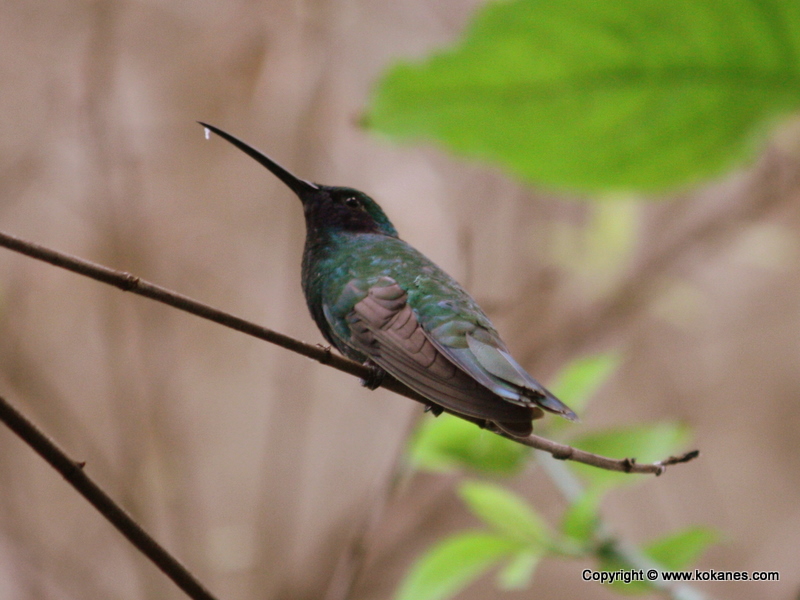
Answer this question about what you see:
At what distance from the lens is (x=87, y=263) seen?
0.70 meters

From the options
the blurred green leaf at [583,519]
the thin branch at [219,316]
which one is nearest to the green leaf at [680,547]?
the blurred green leaf at [583,519]

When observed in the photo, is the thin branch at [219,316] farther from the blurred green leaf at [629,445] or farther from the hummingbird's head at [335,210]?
the hummingbird's head at [335,210]

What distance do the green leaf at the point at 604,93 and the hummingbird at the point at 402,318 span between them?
1.09 ft

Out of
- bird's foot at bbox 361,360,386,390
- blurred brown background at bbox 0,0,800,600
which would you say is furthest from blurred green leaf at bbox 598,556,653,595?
blurred brown background at bbox 0,0,800,600

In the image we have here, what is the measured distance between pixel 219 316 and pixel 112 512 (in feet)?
0.66

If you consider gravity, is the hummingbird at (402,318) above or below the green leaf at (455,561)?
above

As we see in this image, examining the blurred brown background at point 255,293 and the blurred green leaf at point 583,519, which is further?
the blurred brown background at point 255,293

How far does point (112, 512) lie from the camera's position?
0.68 m

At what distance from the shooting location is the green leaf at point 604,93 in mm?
597

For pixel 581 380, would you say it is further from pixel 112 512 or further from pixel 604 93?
pixel 112 512

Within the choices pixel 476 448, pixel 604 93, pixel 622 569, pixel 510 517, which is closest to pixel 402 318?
pixel 476 448

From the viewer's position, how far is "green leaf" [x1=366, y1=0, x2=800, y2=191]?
1.96ft

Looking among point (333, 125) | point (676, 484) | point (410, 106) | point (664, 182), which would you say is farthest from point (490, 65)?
point (676, 484)

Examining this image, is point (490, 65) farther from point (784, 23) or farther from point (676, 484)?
point (676, 484)
